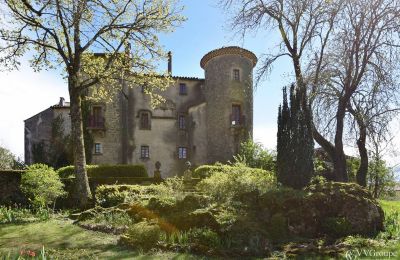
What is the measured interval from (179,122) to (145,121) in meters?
3.51

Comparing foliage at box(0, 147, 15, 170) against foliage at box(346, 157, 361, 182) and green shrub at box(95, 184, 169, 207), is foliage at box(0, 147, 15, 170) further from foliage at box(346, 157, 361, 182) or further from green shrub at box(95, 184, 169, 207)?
foliage at box(346, 157, 361, 182)

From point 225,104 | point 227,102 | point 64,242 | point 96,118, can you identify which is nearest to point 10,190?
point 64,242

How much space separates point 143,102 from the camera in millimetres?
37125


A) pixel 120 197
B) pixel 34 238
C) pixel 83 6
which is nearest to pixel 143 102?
pixel 83 6

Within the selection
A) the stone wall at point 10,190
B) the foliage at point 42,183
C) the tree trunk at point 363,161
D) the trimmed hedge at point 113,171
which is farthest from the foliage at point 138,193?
the tree trunk at point 363,161

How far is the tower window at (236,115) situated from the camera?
3600 cm

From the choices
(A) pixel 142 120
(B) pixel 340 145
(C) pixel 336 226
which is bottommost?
(C) pixel 336 226

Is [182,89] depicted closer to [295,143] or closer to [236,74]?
[236,74]

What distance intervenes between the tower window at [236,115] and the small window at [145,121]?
8.38 metres

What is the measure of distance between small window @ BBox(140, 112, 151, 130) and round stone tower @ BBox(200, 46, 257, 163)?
5.90 meters

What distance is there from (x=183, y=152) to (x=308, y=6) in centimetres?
2174

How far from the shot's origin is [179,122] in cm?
3812

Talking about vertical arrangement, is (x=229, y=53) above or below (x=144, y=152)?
above

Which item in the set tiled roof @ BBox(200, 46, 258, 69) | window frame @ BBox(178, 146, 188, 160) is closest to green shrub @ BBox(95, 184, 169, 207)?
window frame @ BBox(178, 146, 188, 160)
